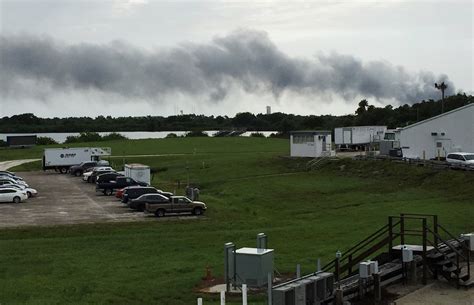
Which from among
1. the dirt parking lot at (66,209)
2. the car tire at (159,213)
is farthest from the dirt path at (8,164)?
the car tire at (159,213)

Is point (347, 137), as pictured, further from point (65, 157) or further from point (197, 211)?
point (197, 211)

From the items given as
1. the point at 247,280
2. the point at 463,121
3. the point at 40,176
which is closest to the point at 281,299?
the point at 247,280

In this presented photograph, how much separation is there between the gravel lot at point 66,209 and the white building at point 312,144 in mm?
25315

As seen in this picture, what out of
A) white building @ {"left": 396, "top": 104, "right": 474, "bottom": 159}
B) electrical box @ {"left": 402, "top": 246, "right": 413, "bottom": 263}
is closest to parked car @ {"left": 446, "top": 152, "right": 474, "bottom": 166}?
white building @ {"left": 396, "top": 104, "right": 474, "bottom": 159}

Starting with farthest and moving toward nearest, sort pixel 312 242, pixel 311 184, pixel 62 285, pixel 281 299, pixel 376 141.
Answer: pixel 376 141 → pixel 311 184 → pixel 312 242 → pixel 62 285 → pixel 281 299

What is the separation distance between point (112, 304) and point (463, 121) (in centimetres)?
5015

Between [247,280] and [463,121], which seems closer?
[247,280]

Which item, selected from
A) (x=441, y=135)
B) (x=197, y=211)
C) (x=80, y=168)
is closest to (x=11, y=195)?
(x=197, y=211)

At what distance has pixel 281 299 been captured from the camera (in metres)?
14.8

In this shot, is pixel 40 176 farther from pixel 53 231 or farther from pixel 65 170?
pixel 53 231

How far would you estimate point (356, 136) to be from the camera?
289ft

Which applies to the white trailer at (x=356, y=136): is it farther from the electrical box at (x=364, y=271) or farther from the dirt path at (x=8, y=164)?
the electrical box at (x=364, y=271)

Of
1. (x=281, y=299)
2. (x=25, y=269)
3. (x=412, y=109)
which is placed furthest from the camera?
(x=412, y=109)

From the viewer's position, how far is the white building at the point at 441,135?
198 feet
